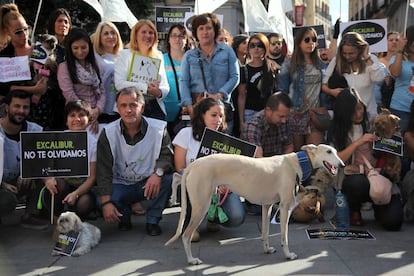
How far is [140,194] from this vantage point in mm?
5691

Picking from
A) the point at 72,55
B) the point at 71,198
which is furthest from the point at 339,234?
the point at 72,55

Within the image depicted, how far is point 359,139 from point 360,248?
132cm

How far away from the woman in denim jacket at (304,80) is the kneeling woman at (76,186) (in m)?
2.66

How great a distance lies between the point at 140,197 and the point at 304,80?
2731 millimetres

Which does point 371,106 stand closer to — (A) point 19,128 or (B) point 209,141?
(B) point 209,141

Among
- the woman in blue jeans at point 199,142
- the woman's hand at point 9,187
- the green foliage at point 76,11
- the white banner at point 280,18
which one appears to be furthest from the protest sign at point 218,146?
the green foliage at point 76,11

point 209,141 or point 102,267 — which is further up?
point 209,141

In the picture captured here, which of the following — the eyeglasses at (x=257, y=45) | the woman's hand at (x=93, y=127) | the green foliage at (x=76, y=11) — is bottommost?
the woman's hand at (x=93, y=127)

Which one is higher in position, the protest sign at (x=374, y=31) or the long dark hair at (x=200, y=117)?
the protest sign at (x=374, y=31)

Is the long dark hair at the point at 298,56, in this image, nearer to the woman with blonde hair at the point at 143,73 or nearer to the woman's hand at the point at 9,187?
the woman with blonde hair at the point at 143,73

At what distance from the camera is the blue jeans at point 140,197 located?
5.57 m

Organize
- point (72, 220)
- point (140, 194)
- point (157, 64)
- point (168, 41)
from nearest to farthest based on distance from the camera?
point (72, 220), point (140, 194), point (157, 64), point (168, 41)

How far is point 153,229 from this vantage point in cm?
554

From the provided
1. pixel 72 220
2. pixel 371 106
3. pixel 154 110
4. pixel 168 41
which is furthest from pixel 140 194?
pixel 371 106
